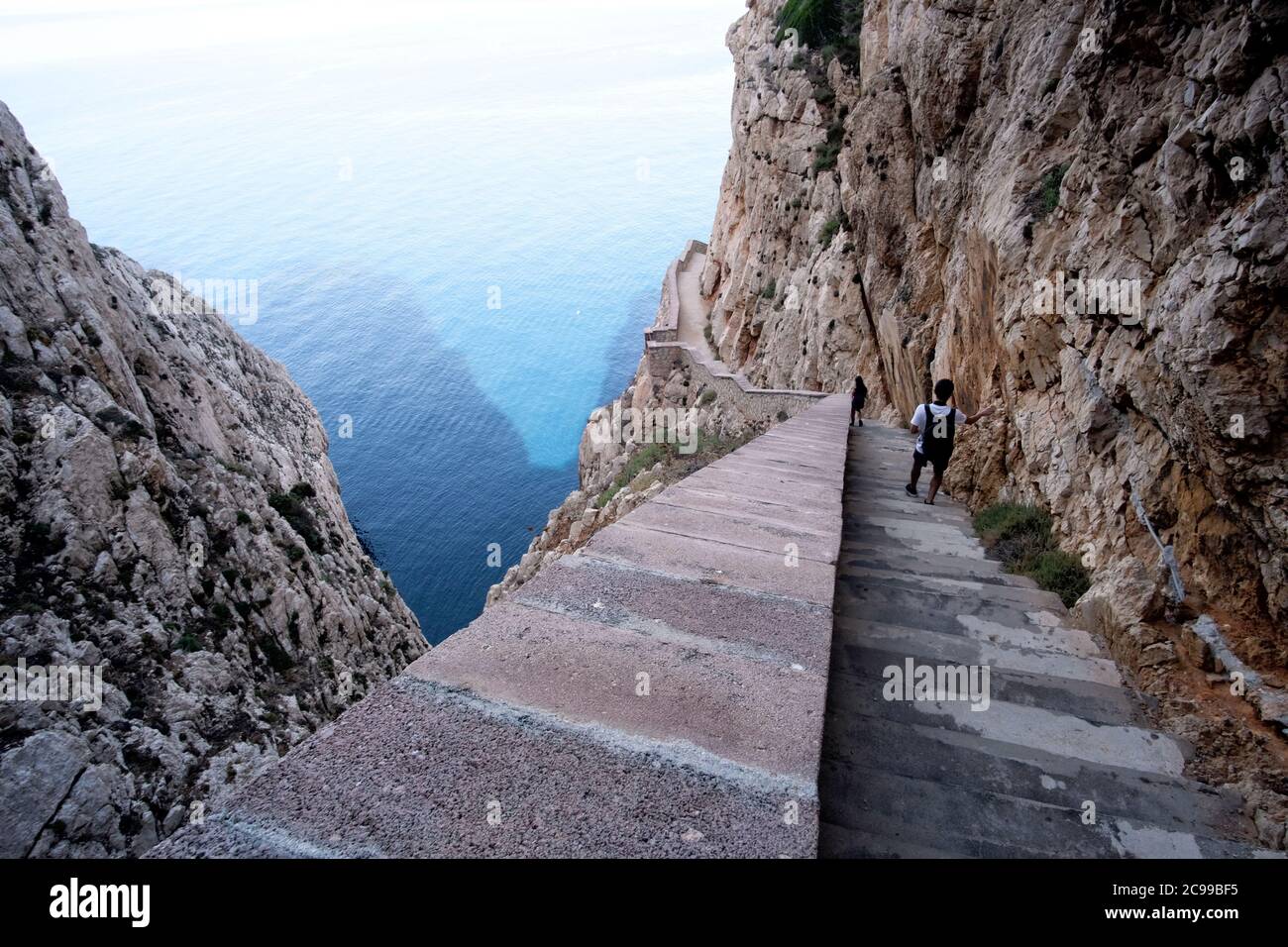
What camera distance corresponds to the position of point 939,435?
21.9ft

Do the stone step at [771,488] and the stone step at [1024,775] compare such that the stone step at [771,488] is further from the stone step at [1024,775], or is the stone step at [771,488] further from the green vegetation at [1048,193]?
the green vegetation at [1048,193]

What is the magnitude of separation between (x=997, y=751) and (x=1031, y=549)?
9.07 ft

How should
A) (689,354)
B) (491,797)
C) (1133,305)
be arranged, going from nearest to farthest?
(491,797)
(1133,305)
(689,354)

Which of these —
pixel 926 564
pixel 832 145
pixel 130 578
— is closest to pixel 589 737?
pixel 926 564

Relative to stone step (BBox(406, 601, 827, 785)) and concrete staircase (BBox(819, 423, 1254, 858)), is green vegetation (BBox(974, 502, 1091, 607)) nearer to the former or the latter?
concrete staircase (BBox(819, 423, 1254, 858))

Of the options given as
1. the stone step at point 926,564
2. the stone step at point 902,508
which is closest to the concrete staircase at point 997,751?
the stone step at point 926,564

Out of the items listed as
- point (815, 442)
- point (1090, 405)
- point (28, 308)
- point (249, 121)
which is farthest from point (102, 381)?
point (249, 121)

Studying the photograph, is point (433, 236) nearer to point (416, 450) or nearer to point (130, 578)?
point (416, 450)

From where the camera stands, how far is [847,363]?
60.8ft

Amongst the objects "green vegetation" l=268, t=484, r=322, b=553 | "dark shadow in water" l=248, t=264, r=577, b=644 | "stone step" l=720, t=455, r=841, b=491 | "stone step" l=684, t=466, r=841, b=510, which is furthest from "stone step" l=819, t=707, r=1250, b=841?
"dark shadow in water" l=248, t=264, r=577, b=644

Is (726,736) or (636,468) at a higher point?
(726,736)

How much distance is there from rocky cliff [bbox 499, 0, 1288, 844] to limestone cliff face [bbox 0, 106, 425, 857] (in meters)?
11.6
